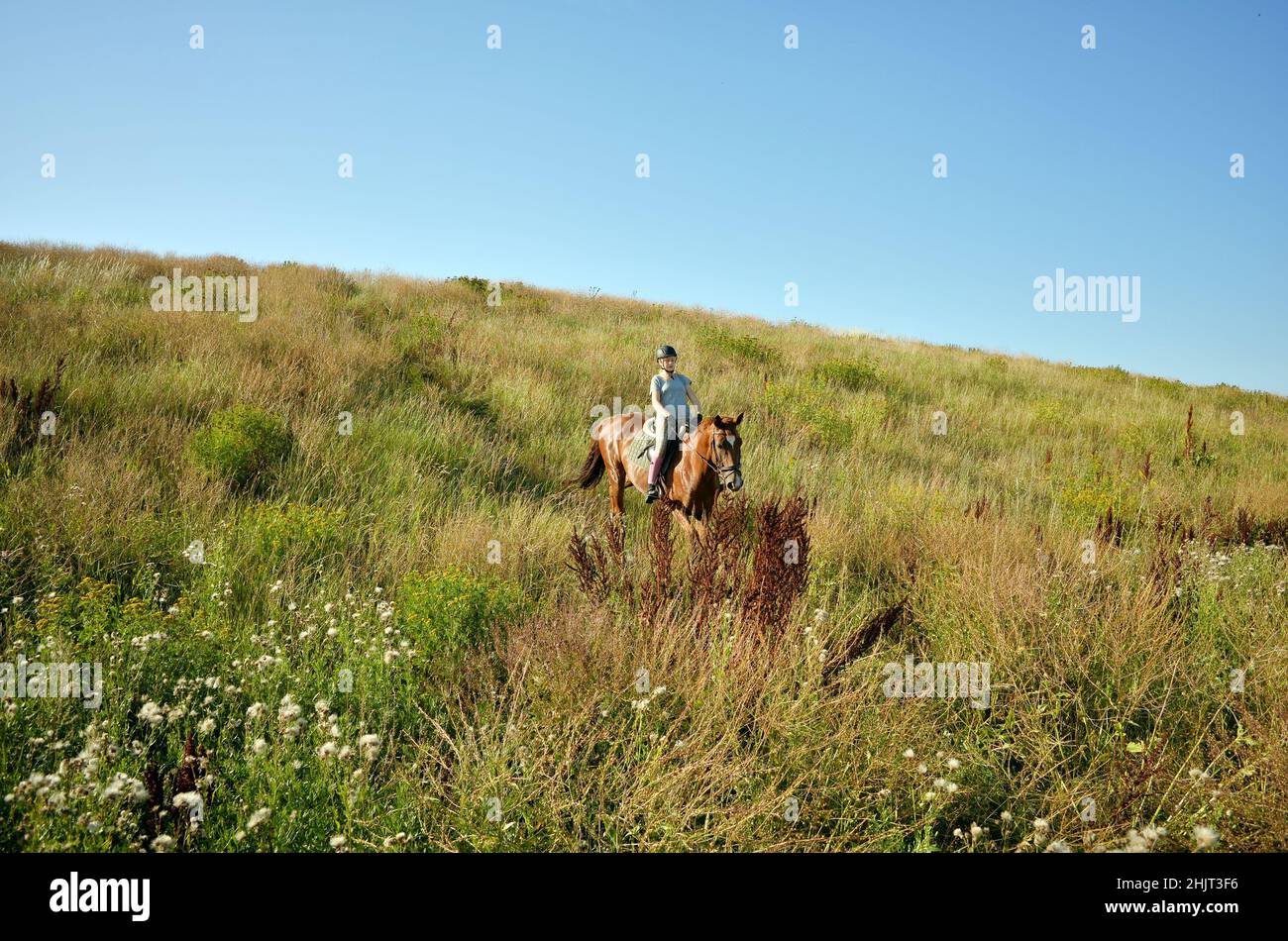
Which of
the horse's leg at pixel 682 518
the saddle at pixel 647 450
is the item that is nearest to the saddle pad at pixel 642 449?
the saddle at pixel 647 450

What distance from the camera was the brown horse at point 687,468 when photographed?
4.98m

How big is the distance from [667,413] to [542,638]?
317cm

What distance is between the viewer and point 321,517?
195 inches

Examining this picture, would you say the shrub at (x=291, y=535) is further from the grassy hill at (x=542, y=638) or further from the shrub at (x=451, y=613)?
the shrub at (x=451, y=613)

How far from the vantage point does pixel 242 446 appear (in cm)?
601

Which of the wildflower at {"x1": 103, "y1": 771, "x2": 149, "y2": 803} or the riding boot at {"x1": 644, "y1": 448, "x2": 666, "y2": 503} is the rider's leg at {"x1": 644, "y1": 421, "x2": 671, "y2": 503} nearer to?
the riding boot at {"x1": 644, "y1": 448, "x2": 666, "y2": 503}

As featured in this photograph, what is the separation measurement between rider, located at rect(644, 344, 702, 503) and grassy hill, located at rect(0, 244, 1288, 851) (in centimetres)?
93

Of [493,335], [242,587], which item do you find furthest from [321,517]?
[493,335]

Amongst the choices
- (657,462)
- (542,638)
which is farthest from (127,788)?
(657,462)

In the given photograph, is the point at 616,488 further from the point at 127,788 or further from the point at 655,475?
the point at 127,788

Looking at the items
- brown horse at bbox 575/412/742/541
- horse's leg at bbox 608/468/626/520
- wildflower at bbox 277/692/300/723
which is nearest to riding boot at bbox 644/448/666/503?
brown horse at bbox 575/412/742/541

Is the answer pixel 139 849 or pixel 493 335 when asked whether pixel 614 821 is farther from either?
pixel 493 335

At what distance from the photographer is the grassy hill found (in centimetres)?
234
